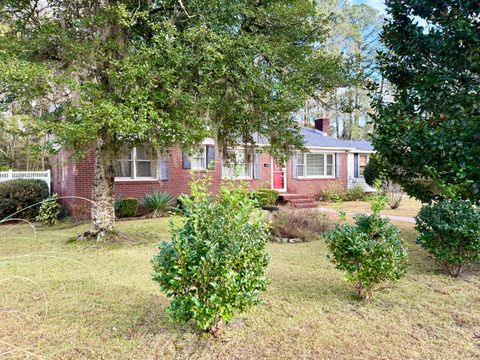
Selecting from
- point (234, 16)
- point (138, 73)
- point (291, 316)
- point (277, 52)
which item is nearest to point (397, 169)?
point (277, 52)

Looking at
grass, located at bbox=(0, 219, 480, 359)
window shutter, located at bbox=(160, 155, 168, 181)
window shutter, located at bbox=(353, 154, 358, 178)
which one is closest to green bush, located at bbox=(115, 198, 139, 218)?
window shutter, located at bbox=(160, 155, 168, 181)

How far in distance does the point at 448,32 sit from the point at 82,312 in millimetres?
6320

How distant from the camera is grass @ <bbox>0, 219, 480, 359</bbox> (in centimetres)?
308

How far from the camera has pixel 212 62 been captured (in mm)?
6652

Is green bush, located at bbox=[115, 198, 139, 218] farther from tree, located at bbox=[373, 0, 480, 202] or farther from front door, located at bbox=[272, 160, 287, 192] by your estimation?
tree, located at bbox=[373, 0, 480, 202]

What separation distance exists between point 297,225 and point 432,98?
4.27m

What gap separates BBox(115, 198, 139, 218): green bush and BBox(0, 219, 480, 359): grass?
5944mm

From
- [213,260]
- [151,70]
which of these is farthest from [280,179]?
[213,260]

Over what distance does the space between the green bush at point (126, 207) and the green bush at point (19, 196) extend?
261 cm

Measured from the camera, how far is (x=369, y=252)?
392 cm

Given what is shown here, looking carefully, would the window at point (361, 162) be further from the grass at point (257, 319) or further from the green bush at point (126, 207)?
the grass at point (257, 319)

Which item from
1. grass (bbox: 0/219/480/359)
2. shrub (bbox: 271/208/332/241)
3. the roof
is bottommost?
grass (bbox: 0/219/480/359)

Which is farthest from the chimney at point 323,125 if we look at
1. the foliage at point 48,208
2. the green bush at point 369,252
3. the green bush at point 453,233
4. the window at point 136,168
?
the green bush at point 369,252

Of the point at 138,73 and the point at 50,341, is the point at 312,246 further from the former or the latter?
the point at 50,341
